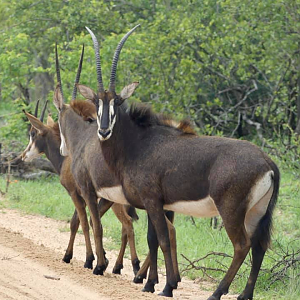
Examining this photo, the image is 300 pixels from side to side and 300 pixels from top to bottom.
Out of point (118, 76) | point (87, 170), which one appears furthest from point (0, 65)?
point (87, 170)

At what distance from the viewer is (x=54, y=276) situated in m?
7.90

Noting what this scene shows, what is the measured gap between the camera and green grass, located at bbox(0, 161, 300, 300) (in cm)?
857

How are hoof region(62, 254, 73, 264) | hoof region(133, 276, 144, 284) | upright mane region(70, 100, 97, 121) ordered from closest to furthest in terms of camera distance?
hoof region(133, 276, 144, 284) < hoof region(62, 254, 73, 264) < upright mane region(70, 100, 97, 121)

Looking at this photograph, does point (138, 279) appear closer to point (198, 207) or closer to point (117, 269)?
point (117, 269)

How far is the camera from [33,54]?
22016 mm

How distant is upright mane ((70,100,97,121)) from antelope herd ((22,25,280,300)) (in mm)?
249

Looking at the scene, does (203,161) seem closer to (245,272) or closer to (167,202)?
(167,202)

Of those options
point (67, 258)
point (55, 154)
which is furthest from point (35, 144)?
point (67, 258)

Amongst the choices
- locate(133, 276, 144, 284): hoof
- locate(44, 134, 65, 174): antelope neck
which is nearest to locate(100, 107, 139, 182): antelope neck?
locate(133, 276, 144, 284): hoof

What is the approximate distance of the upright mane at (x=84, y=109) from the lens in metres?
9.80

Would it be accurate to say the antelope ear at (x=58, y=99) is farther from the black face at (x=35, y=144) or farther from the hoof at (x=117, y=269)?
the hoof at (x=117, y=269)

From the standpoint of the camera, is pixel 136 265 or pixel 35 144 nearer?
pixel 136 265

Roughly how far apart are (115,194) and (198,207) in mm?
1351

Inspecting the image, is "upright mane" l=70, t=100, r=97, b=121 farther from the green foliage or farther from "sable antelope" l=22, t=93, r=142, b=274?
the green foliage
